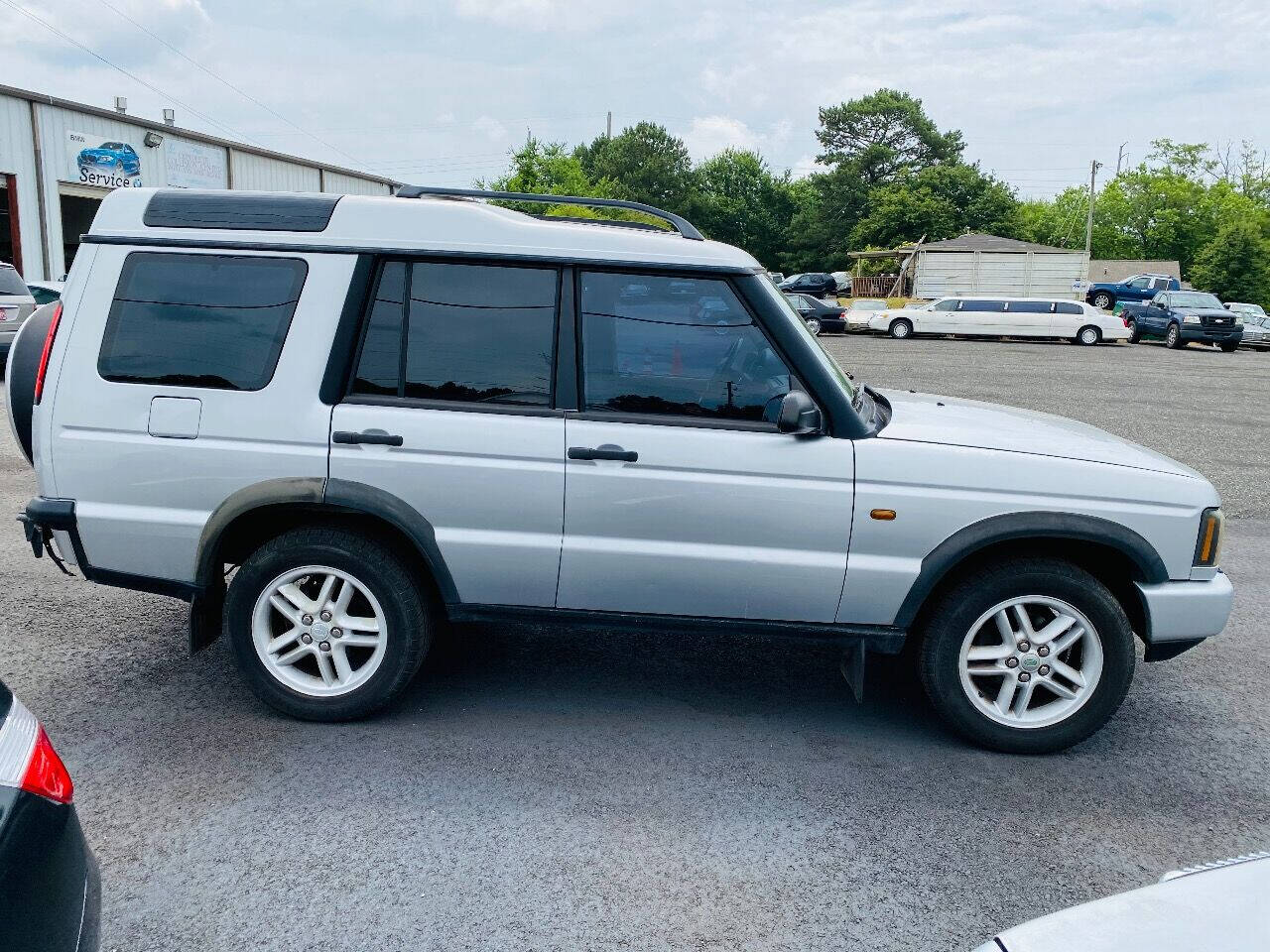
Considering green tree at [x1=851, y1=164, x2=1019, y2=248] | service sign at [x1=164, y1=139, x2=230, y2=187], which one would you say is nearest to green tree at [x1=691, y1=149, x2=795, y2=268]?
green tree at [x1=851, y1=164, x2=1019, y2=248]

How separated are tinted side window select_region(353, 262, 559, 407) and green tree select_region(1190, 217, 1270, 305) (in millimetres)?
69006

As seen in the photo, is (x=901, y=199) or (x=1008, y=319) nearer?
(x=1008, y=319)

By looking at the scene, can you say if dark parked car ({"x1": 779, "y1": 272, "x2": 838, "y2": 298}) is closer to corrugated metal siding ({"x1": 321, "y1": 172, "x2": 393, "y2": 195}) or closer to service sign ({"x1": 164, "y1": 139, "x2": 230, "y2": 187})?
corrugated metal siding ({"x1": 321, "y1": 172, "x2": 393, "y2": 195})

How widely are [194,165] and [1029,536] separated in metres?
32.4

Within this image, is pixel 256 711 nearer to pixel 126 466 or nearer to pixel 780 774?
pixel 126 466

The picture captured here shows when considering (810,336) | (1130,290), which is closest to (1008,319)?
(1130,290)

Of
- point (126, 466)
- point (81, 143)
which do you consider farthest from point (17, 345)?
point (81, 143)

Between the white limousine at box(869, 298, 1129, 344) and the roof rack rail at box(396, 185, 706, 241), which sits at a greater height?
the roof rack rail at box(396, 185, 706, 241)

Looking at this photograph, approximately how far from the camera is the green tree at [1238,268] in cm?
6309

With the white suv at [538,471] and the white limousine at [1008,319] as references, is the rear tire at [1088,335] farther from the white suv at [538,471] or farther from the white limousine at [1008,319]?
the white suv at [538,471]

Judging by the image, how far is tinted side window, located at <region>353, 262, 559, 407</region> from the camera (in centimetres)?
403

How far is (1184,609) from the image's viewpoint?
13.0ft

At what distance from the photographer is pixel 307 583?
164 inches

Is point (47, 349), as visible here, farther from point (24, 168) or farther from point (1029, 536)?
point (24, 168)
